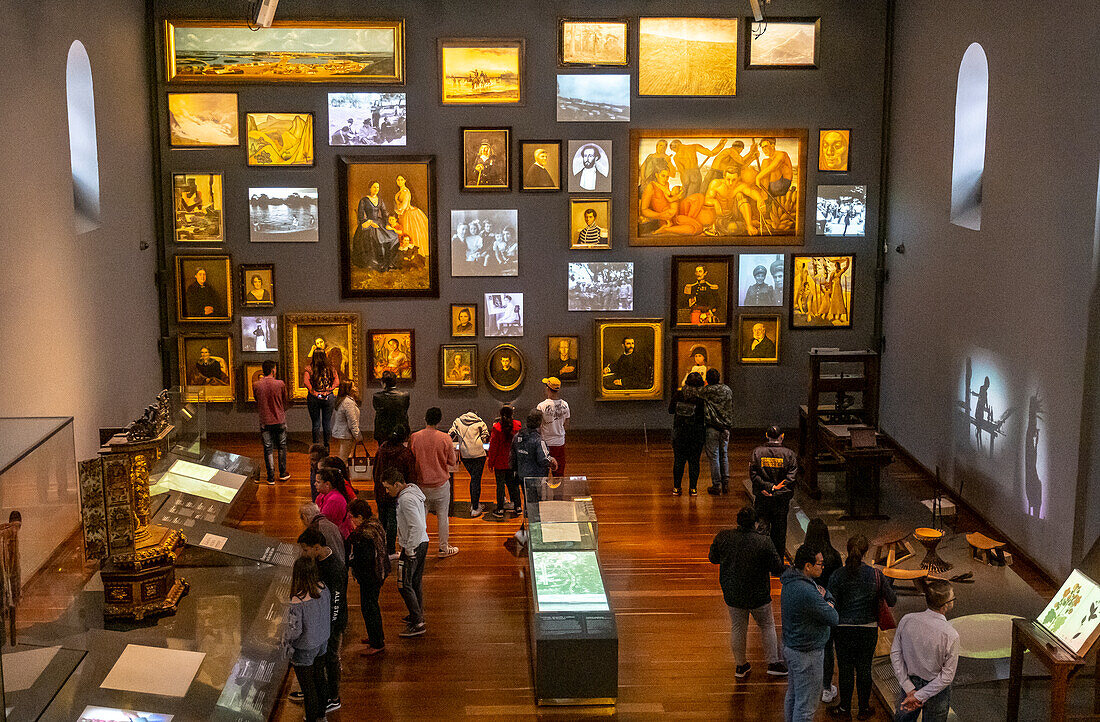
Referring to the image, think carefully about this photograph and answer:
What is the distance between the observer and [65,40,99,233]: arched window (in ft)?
49.9

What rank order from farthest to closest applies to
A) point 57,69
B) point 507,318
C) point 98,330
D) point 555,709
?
point 507,318
point 98,330
point 57,69
point 555,709

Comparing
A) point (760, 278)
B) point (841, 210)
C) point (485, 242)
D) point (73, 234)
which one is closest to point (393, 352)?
point (485, 242)

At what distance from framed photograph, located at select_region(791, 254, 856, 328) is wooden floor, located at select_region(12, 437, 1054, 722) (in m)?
3.84

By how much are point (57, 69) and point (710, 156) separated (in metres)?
9.43

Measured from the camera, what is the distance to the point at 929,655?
8617 mm

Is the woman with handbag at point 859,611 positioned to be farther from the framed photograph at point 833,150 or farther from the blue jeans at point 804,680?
the framed photograph at point 833,150

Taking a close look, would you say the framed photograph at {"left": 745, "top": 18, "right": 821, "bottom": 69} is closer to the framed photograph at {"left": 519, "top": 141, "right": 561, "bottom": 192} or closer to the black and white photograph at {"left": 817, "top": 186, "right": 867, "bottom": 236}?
the black and white photograph at {"left": 817, "top": 186, "right": 867, "bottom": 236}

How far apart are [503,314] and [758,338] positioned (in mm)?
4093

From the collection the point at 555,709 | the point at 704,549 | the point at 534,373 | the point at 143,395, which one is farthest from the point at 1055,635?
the point at 143,395

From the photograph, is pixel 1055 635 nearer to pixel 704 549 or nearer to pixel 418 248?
pixel 704 549

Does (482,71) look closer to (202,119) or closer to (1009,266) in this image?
(202,119)

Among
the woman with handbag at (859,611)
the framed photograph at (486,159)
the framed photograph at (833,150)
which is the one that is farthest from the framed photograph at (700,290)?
the woman with handbag at (859,611)

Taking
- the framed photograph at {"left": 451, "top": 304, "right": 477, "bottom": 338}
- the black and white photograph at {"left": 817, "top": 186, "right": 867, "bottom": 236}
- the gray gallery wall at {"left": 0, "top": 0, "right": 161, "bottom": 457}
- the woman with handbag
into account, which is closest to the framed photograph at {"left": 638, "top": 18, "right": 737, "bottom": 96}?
the black and white photograph at {"left": 817, "top": 186, "right": 867, "bottom": 236}

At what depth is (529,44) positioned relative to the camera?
1788 centimetres
